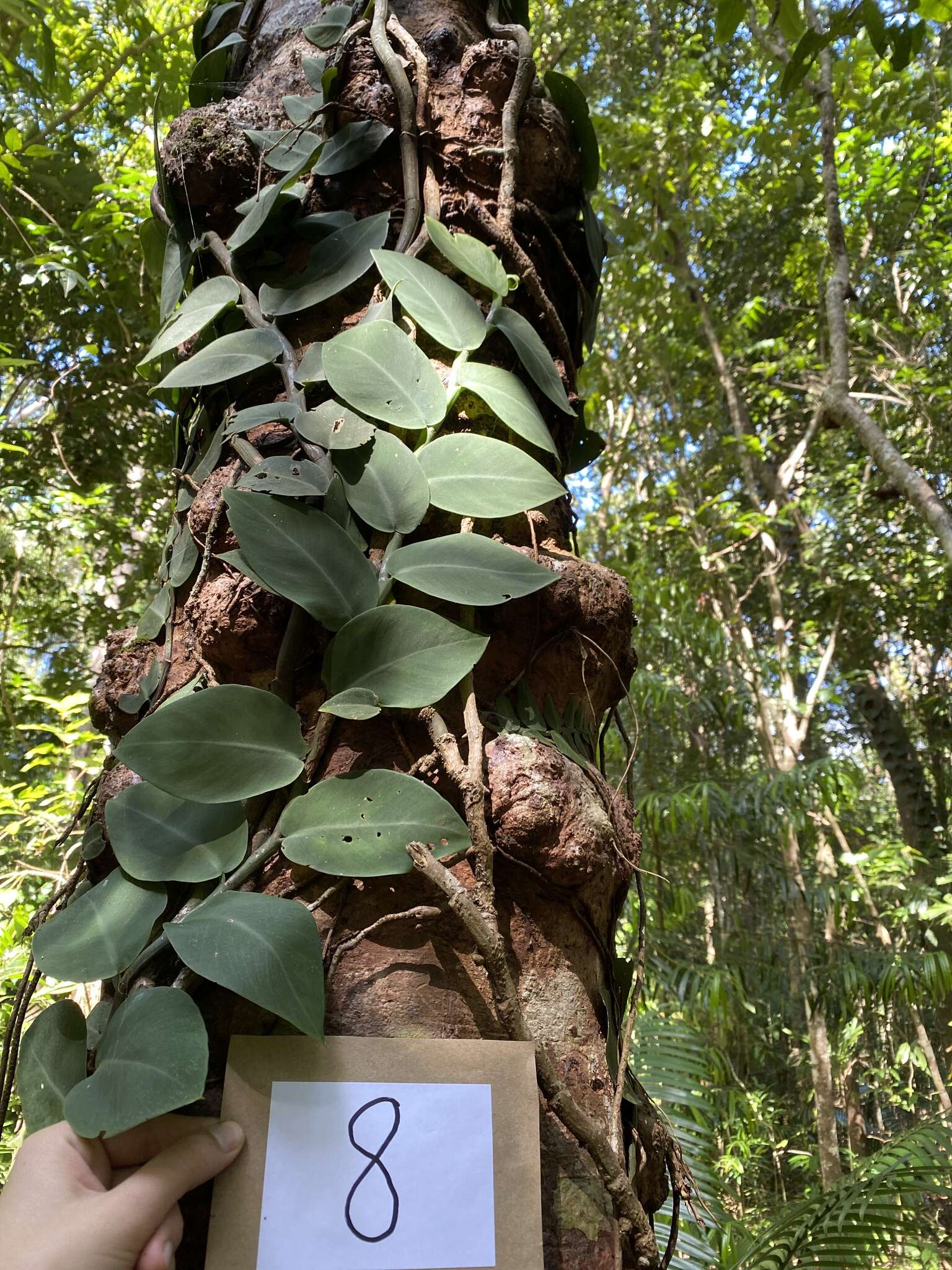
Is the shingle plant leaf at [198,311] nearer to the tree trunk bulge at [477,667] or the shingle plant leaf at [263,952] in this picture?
the tree trunk bulge at [477,667]

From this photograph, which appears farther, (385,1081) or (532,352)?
(532,352)

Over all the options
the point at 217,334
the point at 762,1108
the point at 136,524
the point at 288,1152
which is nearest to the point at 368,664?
the point at 288,1152

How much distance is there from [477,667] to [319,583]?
0.38 ft

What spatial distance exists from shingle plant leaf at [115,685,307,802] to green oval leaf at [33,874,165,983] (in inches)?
2.4

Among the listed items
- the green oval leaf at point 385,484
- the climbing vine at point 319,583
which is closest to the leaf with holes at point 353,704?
the climbing vine at point 319,583

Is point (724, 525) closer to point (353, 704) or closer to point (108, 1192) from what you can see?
point (353, 704)

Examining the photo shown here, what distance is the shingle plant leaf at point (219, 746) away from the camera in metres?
0.41

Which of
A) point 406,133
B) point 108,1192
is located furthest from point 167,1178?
point 406,133

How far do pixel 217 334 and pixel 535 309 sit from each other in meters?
0.26

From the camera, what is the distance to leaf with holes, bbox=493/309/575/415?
635 mm

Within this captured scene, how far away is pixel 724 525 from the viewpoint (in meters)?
3.70

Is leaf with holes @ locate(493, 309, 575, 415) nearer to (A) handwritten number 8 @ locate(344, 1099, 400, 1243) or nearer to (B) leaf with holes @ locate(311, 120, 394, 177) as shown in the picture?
(B) leaf with holes @ locate(311, 120, 394, 177)

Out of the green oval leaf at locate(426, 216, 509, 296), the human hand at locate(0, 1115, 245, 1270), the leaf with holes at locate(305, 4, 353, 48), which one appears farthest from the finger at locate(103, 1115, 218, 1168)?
the leaf with holes at locate(305, 4, 353, 48)

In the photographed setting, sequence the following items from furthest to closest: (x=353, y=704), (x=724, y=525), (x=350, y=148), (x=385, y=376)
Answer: (x=724, y=525) → (x=350, y=148) → (x=385, y=376) → (x=353, y=704)
